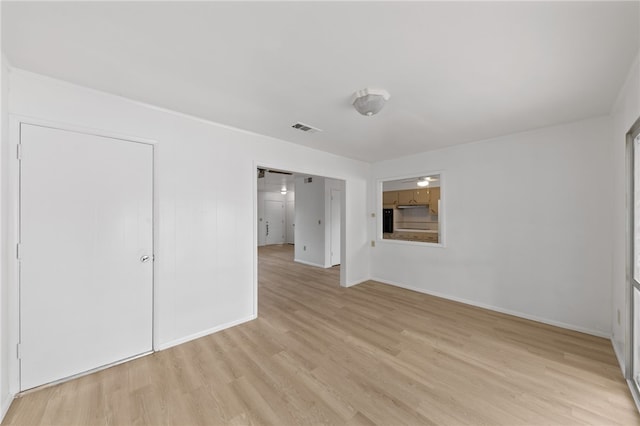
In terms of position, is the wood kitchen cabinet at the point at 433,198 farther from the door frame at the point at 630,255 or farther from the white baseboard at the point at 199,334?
the white baseboard at the point at 199,334

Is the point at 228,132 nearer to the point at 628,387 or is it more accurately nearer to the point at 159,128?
the point at 159,128

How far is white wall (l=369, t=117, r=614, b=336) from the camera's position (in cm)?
283

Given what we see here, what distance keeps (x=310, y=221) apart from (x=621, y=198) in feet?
18.3

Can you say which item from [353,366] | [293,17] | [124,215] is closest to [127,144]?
[124,215]

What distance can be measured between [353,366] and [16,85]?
3.50 m

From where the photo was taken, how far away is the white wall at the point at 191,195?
2.08 metres

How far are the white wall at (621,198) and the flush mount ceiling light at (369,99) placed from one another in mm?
1757

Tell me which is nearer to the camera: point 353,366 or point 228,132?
point 353,366

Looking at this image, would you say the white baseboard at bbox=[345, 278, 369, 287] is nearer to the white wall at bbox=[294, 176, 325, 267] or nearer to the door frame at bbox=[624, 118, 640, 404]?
the white wall at bbox=[294, 176, 325, 267]

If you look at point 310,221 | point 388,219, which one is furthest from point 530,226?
point 310,221

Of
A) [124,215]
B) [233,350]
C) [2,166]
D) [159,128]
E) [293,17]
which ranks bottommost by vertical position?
[233,350]

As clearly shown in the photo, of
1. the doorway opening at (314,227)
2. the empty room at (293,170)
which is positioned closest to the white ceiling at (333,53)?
the empty room at (293,170)

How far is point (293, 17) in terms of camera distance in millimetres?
1340

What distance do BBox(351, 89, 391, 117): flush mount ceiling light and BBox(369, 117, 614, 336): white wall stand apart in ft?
7.83
